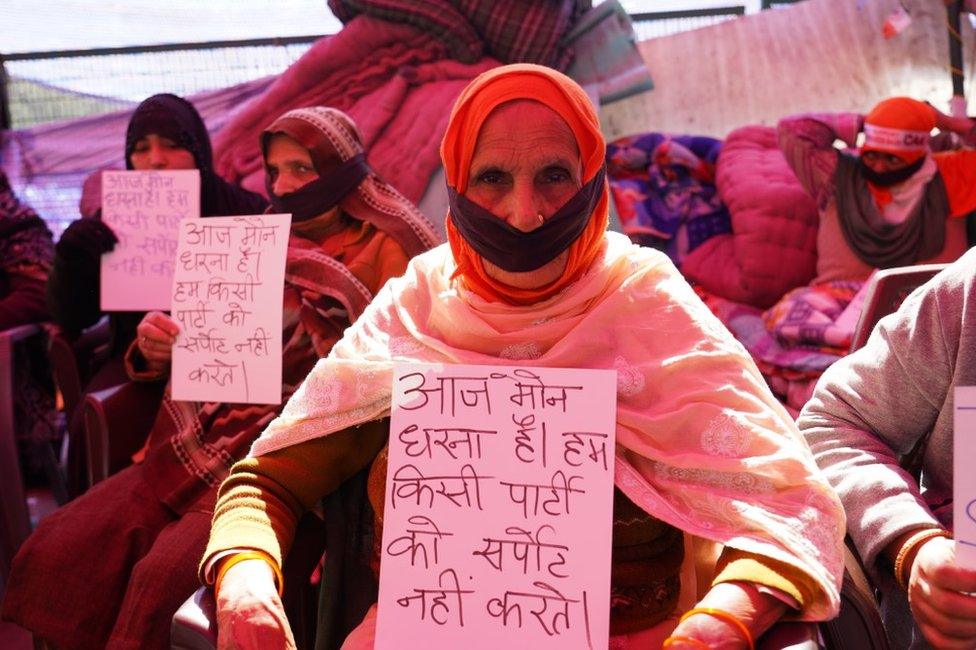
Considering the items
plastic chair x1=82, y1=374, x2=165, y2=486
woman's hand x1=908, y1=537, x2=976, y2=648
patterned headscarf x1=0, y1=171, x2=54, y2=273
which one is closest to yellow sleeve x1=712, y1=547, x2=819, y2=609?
woman's hand x1=908, y1=537, x2=976, y2=648

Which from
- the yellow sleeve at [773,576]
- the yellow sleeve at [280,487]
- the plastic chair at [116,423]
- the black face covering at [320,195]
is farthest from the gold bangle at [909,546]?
the plastic chair at [116,423]

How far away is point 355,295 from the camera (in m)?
2.06

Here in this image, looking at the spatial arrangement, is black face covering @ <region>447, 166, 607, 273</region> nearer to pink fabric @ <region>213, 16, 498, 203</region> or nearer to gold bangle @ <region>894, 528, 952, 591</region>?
gold bangle @ <region>894, 528, 952, 591</region>

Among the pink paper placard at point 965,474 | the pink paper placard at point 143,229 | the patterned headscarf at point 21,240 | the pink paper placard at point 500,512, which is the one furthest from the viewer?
the patterned headscarf at point 21,240

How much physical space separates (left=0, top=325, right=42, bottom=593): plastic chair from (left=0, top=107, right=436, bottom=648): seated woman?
0.68 meters

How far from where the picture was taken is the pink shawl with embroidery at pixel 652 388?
1104mm

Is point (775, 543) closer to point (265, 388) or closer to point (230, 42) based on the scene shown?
point (265, 388)

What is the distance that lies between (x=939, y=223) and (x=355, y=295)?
193cm

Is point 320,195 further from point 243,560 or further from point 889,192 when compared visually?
point 889,192

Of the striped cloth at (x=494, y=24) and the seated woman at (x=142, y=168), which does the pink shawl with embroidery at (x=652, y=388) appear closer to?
the seated woman at (x=142, y=168)

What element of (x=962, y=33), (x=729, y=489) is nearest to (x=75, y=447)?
(x=729, y=489)

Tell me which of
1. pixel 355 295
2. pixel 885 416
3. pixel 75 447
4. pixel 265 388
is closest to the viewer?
pixel 885 416

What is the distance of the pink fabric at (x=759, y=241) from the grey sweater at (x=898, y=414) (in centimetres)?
178

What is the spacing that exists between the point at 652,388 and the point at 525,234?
285 mm
